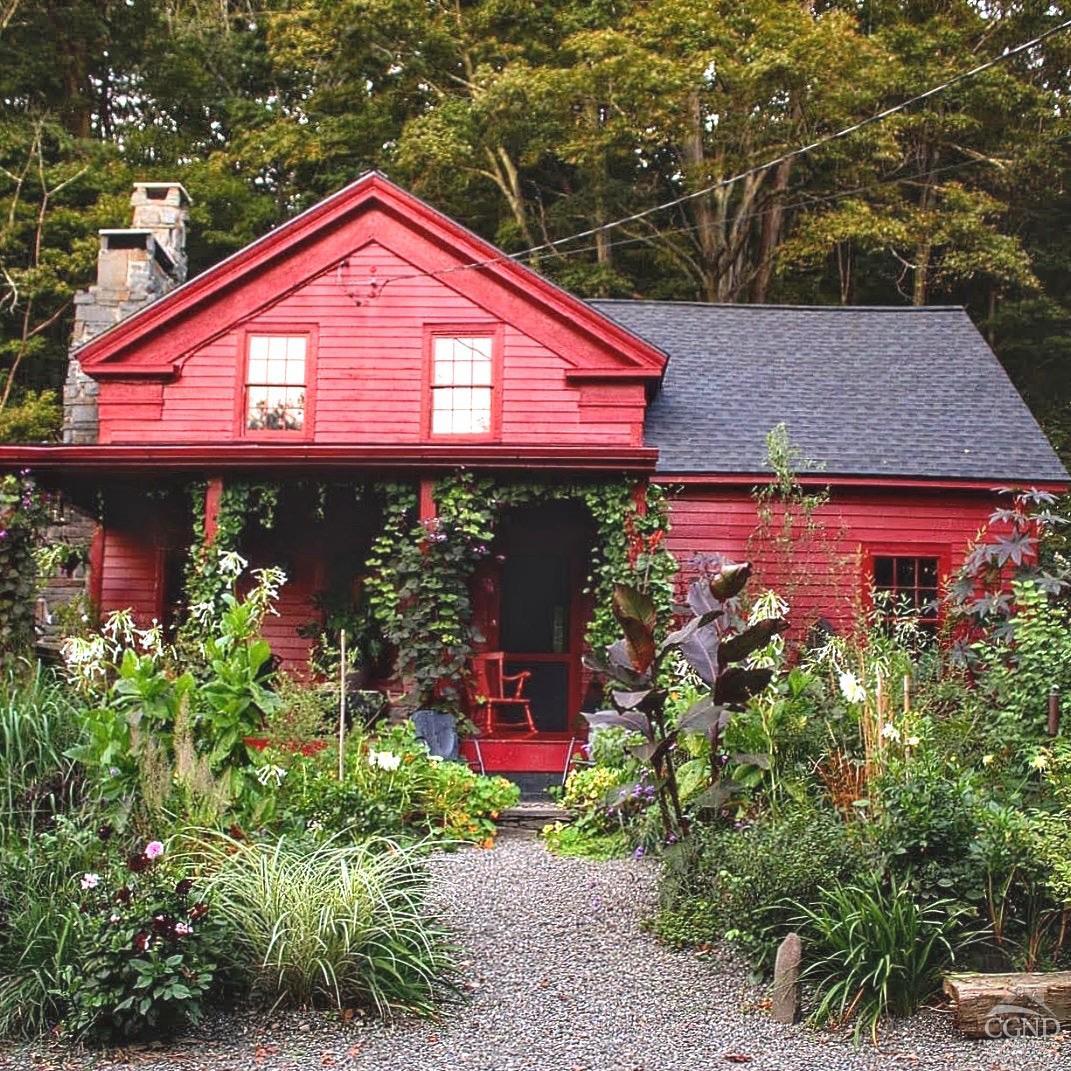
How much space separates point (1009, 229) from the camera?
25.4 m

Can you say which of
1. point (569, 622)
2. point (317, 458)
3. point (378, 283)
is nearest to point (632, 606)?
point (317, 458)

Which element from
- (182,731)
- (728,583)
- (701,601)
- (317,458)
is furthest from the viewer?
(317,458)

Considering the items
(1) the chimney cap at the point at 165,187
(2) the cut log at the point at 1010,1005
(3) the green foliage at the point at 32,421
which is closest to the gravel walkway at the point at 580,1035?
(2) the cut log at the point at 1010,1005

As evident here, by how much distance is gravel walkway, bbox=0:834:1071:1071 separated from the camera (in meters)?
4.86

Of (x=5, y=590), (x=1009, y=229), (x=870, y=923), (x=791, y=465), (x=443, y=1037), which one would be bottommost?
(x=443, y=1037)

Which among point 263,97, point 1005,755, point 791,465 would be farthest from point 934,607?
point 263,97

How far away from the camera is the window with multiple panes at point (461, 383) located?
46.3ft

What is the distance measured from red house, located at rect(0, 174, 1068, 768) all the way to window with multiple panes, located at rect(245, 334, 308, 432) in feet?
0.08

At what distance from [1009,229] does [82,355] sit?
18836mm

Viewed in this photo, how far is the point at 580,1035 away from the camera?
5211mm

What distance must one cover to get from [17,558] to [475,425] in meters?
4.91

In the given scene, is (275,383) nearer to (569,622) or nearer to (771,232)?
(569,622)

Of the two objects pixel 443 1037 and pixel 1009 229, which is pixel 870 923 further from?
pixel 1009 229

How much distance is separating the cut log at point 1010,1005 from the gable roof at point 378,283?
30.4 ft
